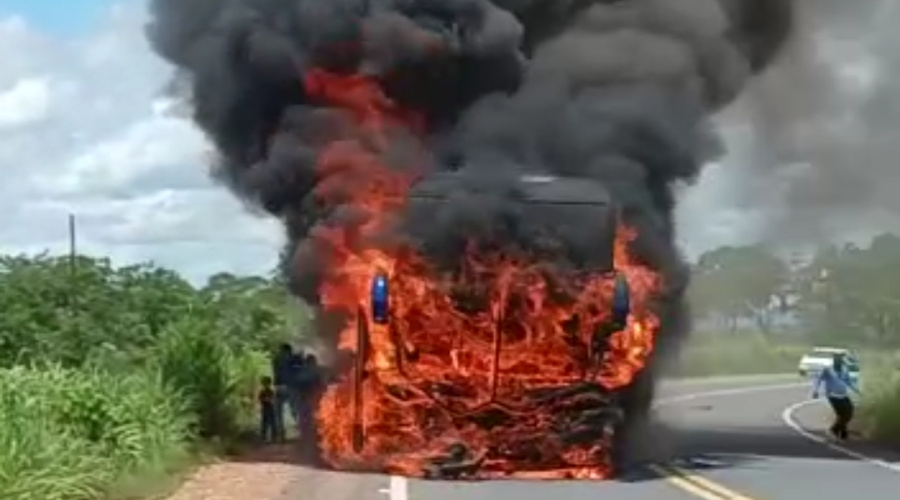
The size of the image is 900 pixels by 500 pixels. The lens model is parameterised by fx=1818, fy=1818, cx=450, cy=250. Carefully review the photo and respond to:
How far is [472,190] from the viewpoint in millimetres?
21141

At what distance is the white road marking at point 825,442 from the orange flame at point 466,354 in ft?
12.0

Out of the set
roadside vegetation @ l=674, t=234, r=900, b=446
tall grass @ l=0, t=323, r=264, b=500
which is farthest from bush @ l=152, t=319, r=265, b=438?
roadside vegetation @ l=674, t=234, r=900, b=446

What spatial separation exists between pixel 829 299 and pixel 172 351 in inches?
2352

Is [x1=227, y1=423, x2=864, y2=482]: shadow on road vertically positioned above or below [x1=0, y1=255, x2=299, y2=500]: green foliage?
below

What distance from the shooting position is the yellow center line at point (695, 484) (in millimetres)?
17700

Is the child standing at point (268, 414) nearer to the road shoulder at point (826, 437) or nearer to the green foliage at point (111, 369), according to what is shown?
the green foliage at point (111, 369)

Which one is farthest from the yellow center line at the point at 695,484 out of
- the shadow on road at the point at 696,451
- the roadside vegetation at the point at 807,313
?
the roadside vegetation at the point at 807,313

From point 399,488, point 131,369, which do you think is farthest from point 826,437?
point 399,488

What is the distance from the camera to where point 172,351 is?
25.9 meters

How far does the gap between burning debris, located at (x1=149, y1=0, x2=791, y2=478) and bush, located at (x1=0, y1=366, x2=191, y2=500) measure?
7.06 ft

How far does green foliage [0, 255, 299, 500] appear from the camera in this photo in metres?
16.1

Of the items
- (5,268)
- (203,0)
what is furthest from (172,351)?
(203,0)

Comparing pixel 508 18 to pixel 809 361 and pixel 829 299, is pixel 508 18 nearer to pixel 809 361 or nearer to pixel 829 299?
pixel 809 361

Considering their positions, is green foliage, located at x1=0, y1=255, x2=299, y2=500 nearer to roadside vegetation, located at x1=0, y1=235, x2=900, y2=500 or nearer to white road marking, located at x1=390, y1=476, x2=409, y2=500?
roadside vegetation, located at x1=0, y1=235, x2=900, y2=500
